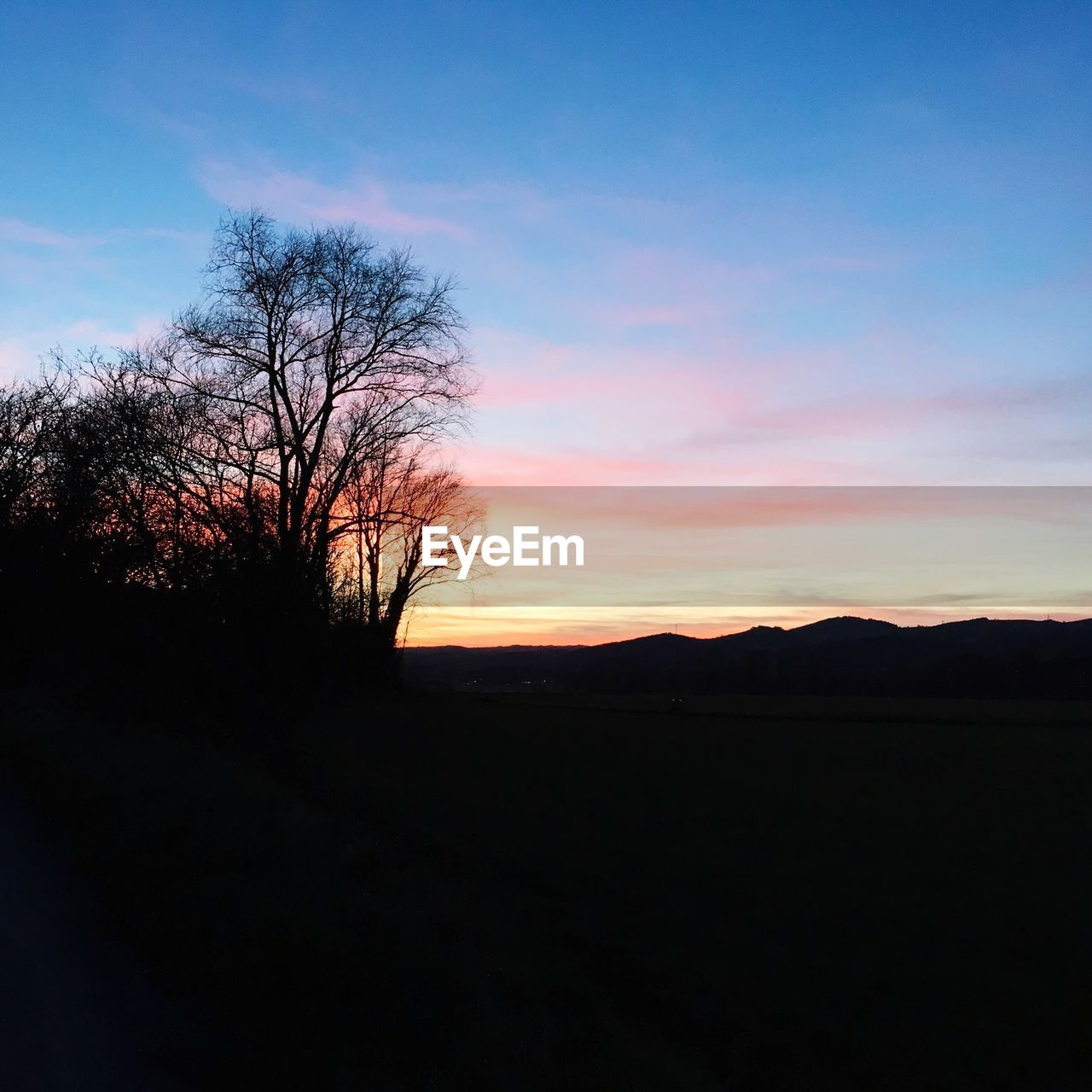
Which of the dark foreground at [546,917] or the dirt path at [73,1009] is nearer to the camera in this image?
the dirt path at [73,1009]

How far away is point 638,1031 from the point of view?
27.1ft

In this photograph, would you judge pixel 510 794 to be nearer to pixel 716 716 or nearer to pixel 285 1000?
pixel 285 1000

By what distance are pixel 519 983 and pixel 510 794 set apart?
12.6 metres

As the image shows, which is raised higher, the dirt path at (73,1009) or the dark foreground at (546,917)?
the dirt path at (73,1009)

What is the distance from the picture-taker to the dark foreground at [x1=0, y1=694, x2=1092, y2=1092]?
6219 millimetres

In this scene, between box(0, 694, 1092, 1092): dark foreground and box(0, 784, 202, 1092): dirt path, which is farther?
box(0, 694, 1092, 1092): dark foreground

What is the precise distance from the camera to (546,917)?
11.5 meters

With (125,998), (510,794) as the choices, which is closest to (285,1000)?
(125,998)

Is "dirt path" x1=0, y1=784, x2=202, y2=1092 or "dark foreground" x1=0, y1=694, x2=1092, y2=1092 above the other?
"dirt path" x1=0, y1=784, x2=202, y2=1092

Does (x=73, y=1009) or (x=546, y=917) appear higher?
(x=73, y=1009)

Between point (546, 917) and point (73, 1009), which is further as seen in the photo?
point (546, 917)

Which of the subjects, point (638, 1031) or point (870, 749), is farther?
point (870, 749)

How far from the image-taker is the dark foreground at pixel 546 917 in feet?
20.4

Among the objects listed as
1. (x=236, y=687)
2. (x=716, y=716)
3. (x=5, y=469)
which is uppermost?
(x=5, y=469)
